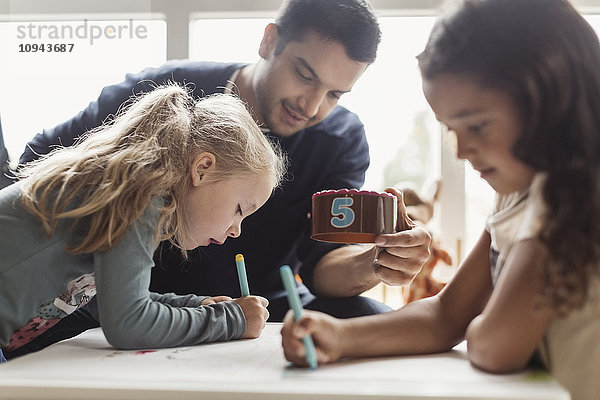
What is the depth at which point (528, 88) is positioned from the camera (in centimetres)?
79

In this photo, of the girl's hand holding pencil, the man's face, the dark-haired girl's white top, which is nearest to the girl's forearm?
the dark-haired girl's white top

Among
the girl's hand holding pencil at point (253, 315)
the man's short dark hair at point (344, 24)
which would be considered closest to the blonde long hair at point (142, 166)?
the girl's hand holding pencil at point (253, 315)

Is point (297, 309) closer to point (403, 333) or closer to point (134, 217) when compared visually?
point (403, 333)

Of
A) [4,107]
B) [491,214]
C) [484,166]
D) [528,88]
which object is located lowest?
[4,107]

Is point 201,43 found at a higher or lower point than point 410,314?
higher

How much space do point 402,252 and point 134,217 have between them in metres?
0.55

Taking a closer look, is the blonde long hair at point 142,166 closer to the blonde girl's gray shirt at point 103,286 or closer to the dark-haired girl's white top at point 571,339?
the blonde girl's gray shirt at point 103,286

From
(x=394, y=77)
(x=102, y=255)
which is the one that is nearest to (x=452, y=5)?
(x=102, y=255)

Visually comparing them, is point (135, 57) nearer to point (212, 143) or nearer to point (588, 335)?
point (212, 143)

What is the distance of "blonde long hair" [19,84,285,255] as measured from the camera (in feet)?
3.42

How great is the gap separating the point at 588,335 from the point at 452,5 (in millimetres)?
476

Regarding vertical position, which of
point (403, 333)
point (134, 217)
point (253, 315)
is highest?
point (134, 217)

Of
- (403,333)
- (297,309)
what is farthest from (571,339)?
(297,309)

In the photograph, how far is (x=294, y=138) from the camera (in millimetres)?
1831
